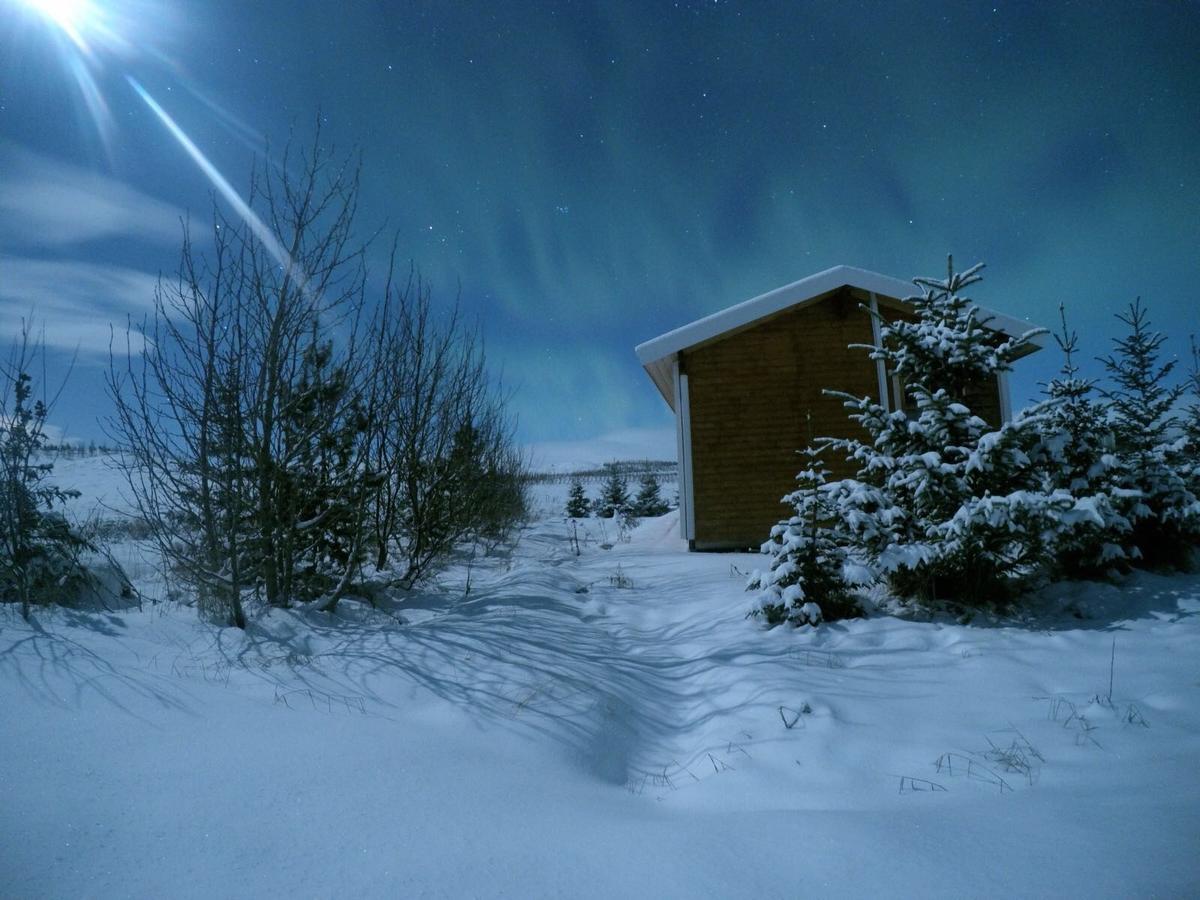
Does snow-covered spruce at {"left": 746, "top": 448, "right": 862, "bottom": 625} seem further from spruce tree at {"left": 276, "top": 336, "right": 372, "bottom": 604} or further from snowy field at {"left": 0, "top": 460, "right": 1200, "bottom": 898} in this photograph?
Result: spruce tree at {"left": 276, "top": 336, "right": 372, "bottom": 604}

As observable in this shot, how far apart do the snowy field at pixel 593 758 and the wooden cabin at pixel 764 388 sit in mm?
5352

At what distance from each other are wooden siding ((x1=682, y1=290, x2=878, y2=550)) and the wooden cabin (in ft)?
0.06

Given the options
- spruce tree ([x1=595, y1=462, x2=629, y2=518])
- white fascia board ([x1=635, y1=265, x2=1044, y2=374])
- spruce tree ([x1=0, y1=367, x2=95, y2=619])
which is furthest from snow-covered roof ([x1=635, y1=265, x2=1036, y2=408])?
spruce tree ([x1=595, y1=462, x2=629, y2=518])

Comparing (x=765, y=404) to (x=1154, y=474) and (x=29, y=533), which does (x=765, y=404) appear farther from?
(x=29, y=533)

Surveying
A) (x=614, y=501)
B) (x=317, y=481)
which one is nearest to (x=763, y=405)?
(x=317, y=481)

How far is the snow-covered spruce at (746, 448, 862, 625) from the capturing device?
4.75 metres

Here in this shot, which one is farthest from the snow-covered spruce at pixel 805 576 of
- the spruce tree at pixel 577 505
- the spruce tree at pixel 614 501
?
the spruce tree at pixel 577 505

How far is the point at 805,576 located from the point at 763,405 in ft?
19.2

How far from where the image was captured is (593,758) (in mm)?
2645

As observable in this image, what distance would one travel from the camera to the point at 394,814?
183 cm

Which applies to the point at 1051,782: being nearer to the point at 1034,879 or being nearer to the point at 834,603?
the point at 1034,879

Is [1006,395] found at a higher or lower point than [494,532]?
higher

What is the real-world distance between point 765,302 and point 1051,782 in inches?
352

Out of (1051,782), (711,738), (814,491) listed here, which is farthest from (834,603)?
(1051,782)
